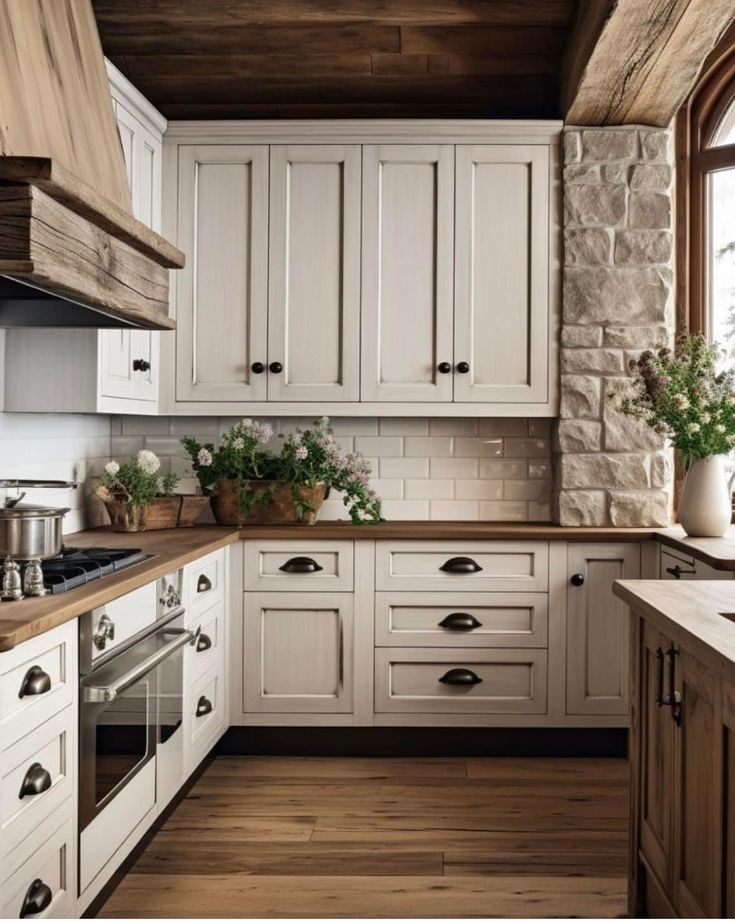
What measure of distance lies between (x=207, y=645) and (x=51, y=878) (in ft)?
4.81

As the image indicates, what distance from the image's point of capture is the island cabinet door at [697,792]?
1.75m

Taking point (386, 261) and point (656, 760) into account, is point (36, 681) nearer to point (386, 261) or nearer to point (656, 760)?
point (656, 760)

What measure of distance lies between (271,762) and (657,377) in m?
2.10

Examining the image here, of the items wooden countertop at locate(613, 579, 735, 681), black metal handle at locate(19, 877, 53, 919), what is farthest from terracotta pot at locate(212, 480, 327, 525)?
black metal handle at locate(19, 877, 53, 919)

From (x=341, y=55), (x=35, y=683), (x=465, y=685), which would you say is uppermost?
(x=341, y=55)

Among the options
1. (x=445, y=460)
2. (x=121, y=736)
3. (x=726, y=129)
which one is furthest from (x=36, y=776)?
(x=726, y=129)

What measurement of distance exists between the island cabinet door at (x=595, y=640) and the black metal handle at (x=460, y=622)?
375mm

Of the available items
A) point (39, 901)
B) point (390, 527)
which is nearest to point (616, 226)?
point (390, 527)

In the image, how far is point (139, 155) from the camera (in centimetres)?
380

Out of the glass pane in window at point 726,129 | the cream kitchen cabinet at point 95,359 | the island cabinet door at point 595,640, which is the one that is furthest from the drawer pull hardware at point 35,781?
the glass pane in window at point 726,129

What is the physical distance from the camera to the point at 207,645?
3.51m

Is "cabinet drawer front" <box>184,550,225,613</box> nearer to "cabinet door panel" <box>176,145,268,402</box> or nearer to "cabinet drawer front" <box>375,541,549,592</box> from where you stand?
"cabinet drawer front" <box>375,541,549,592</box>

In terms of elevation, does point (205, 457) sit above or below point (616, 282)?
below

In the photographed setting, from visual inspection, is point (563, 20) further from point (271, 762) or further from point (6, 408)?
point (271, 762)
